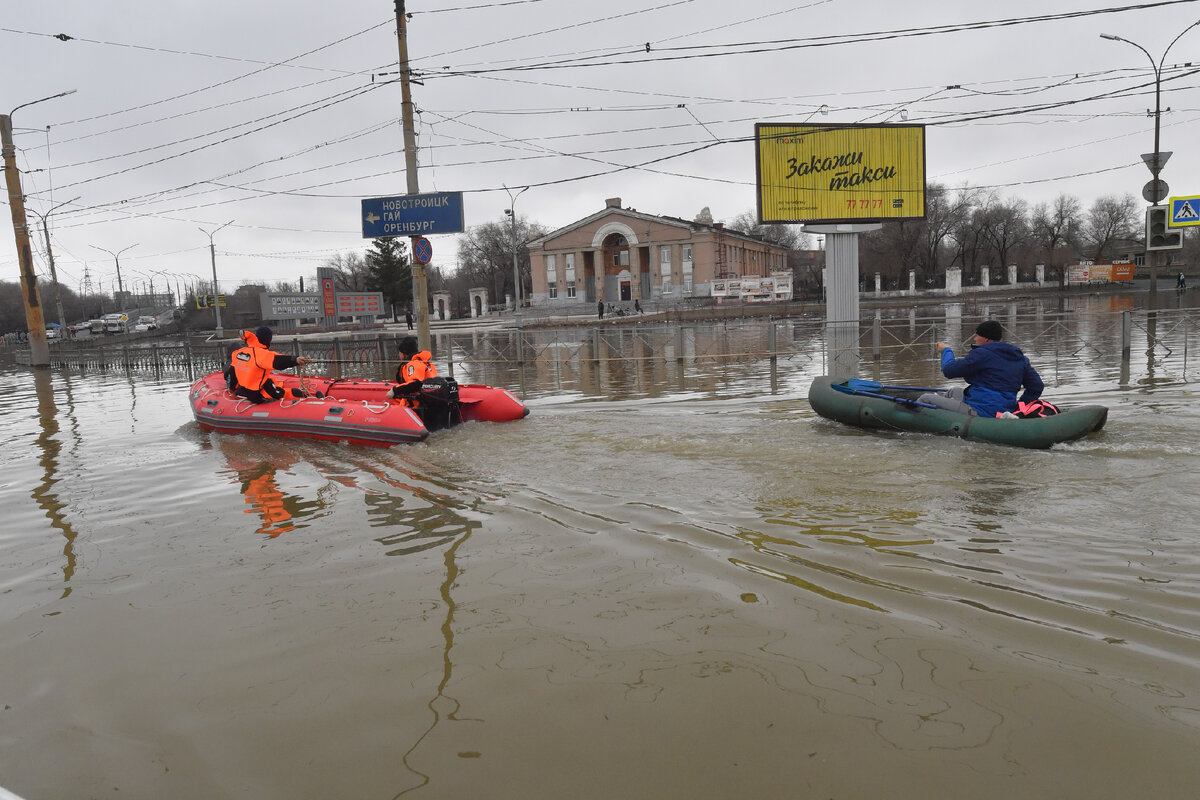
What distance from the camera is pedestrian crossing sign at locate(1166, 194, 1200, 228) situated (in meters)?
13.4

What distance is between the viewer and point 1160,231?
11.7 m

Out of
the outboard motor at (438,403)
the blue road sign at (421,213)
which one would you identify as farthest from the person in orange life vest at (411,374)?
the blue road sign at (421,213)

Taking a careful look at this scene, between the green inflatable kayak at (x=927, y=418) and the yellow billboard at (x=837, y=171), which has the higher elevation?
the yellow billboard at (x=837, y=171)

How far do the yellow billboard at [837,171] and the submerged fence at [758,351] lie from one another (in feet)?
9.23

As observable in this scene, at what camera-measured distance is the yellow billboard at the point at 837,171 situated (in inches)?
742

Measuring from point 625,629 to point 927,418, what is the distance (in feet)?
19.3

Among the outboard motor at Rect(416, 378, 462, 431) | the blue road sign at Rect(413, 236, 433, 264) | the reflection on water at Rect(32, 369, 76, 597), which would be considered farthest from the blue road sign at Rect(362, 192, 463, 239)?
the reflection on water at Rect(32, 369, 76, 597)

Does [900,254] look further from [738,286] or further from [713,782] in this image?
[713,782]

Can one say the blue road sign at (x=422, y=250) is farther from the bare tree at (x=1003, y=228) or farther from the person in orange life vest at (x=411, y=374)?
the bare tree at (x=1003, y=228)

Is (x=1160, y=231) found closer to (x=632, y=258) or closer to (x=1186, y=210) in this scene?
(x=1186, y=210)

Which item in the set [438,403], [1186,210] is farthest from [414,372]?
[1186,210]

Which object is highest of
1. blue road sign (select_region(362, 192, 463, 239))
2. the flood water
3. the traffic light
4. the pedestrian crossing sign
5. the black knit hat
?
blue road sign (select_region(362, 192, 463, 239))

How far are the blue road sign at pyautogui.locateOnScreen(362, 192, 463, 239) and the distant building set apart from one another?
1564 inches

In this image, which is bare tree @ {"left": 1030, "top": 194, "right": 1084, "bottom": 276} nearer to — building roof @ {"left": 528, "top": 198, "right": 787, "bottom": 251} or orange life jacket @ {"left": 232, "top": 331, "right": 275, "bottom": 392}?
building roof @ {"left": 528, "top": 198, "right": 787, "bottom": 251}
